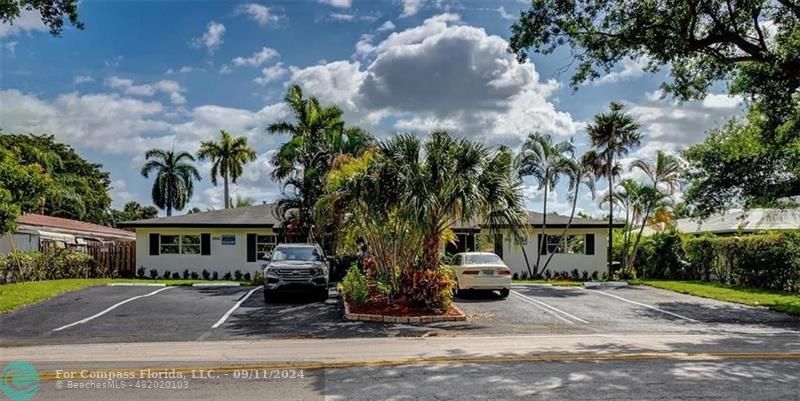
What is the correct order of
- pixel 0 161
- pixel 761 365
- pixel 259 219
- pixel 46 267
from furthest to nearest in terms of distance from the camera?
1. pixel 259 219
2. pixel 46 267
3. pixel 0 161
4. pixel 761 365

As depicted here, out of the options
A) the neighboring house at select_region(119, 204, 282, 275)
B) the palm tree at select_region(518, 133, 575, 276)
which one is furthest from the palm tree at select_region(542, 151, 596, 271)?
the neighboring house at select_region(119, 204, 282, 275)

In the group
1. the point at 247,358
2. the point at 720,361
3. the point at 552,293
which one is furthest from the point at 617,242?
the point at 247,358

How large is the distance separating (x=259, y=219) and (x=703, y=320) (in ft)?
64.5

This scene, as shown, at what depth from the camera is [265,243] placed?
2802 centimetres

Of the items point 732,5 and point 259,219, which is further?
point 259,219

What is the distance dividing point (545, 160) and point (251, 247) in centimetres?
1462

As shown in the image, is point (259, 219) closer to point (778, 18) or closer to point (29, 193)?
point (29, 193)

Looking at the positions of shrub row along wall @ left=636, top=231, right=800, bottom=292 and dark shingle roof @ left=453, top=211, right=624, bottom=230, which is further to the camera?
dark shingle roof @ left=453, top=211, right=624, bottom=230

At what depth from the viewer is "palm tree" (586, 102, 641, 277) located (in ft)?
91.1

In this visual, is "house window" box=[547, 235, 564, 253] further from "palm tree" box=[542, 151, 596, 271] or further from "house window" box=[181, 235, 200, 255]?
"house window" box=[181, 235, 200, 255]

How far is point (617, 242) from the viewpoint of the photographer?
3372 cm

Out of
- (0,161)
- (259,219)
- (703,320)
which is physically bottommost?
(703,320)

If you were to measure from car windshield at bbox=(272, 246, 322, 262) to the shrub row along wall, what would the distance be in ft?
56.6

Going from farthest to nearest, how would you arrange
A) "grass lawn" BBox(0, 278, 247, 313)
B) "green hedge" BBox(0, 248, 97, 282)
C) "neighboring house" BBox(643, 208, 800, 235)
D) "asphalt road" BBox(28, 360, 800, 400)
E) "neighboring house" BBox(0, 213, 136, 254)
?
"neighboring house" BBox(643, 208, 800, 235), "neighboring house" BBox(0, 213, 136, 254), "green hedge" BBox(0, 248, 97, 282), "grass lawn" BBox(0, 278, 247, 313), "asphalt road" BBox(28, 360, 800, 400)
